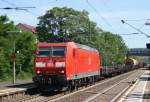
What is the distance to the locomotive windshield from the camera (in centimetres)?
3262

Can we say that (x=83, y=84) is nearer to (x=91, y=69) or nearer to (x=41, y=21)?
(x=91, y=69)

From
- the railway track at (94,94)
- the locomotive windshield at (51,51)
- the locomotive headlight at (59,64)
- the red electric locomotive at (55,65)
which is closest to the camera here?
the railway track at (94,94)

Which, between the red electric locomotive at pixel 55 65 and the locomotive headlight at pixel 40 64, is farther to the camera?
the locomotive headlight at pixel 40 64

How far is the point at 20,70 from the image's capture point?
62.5m

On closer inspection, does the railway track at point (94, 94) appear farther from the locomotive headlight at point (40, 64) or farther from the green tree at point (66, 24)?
the green tree at point (66, 24)

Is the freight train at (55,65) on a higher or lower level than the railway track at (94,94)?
higher

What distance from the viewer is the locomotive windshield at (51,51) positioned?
32.6m

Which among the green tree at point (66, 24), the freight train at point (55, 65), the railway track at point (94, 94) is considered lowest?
the railway track at point (94, 94)

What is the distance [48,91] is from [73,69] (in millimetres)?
2316

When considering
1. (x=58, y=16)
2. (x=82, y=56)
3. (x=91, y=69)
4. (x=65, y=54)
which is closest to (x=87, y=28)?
(x=58, y=16)

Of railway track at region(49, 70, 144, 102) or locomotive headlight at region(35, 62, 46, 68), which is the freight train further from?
railway track at region(49, 70, 144, 102)

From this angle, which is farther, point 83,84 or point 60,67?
point 83,84

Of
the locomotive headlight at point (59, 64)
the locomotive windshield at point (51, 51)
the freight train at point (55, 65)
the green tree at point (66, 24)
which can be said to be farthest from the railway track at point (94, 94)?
the green tree at point (66, 24)

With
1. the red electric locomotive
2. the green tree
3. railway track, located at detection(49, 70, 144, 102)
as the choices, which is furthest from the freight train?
the green tree
